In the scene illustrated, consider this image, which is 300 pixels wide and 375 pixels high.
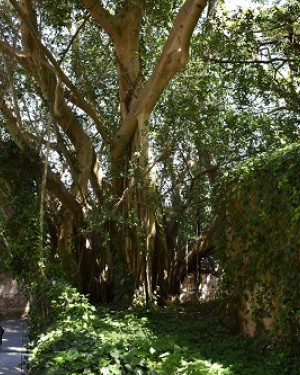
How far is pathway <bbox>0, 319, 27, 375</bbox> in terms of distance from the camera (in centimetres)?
920

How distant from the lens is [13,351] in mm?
11367

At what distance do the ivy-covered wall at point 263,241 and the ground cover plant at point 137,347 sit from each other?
35cm

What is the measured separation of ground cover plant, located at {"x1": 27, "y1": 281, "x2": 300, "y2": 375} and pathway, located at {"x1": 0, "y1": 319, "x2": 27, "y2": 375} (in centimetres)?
91

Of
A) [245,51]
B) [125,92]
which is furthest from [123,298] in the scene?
[245,51]

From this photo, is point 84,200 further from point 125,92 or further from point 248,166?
point 248,166

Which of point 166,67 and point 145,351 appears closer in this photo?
point 145,351

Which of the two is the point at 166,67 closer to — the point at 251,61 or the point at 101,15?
the point at 101,15

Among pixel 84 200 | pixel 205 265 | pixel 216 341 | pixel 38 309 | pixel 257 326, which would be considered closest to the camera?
pixel 257 326

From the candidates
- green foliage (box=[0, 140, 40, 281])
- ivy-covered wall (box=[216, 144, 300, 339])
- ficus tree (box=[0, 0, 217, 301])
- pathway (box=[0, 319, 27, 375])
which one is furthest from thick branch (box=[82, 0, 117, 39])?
pathway (box=[0, 319, 27, 375])

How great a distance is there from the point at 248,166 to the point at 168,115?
3.20m

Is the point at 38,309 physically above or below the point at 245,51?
below

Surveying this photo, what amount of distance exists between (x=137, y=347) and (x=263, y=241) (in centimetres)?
196

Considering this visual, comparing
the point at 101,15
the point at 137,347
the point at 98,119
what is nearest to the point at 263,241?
the point at 137,347

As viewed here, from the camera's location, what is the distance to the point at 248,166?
6.63m
